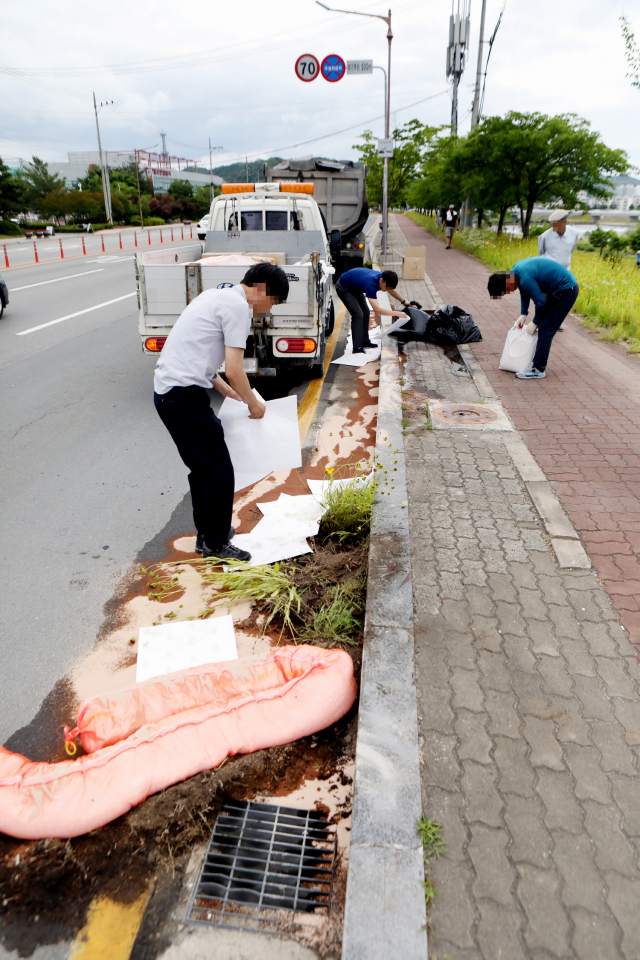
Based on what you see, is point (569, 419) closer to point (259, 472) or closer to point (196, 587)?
point (259, 472)

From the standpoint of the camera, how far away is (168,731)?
2.66m

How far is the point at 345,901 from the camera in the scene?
207 cm

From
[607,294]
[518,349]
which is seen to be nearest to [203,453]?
[518,349]

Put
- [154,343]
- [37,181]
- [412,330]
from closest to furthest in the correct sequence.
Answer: [154,343]
[412,330]
[37,181]

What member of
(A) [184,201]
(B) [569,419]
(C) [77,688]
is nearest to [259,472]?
(C) [77,688]

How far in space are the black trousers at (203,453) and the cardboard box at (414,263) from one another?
13617mm

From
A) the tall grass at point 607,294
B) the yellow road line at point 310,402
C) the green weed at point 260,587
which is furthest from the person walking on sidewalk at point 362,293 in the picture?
the green weed at point 260,587

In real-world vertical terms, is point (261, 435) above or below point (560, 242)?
below

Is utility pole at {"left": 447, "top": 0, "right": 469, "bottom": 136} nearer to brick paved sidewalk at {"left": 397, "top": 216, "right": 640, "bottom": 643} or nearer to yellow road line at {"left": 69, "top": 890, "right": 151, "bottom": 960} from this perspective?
brick paved sidewalk at {"left": 397, "top": 216, "right": 640, "bottom": 643}

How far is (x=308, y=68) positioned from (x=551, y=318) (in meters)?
14.4

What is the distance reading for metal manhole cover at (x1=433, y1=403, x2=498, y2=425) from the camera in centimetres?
650

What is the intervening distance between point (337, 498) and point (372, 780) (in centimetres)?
236

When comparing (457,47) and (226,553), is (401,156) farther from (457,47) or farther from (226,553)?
(226,553)

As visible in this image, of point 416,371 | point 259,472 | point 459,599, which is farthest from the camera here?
point 416,371
